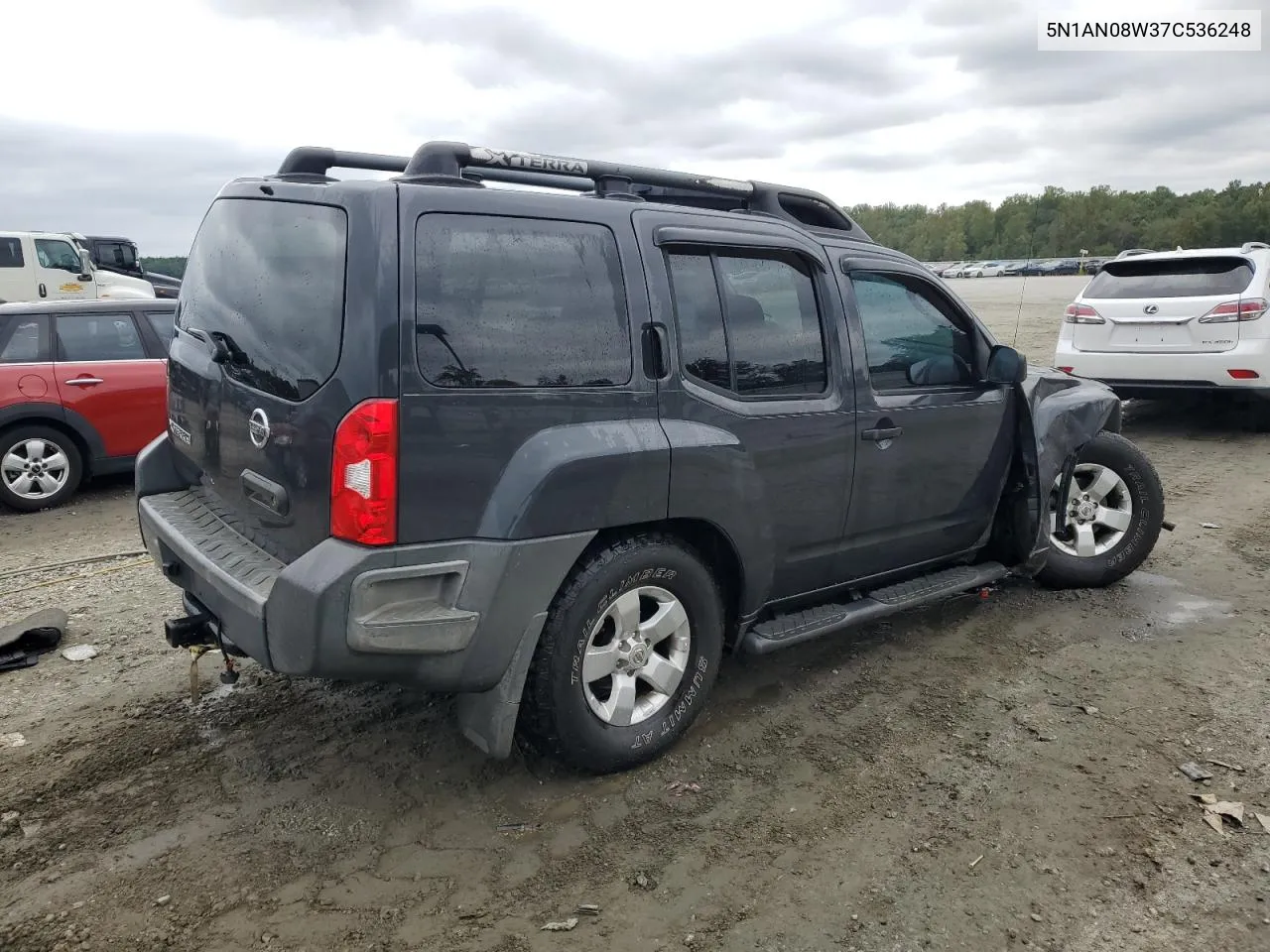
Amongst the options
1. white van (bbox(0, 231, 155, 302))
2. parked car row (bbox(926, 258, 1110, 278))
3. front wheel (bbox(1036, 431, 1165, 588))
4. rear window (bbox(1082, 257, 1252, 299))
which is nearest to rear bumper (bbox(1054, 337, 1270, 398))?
rear window (bbox(1082, 257, 1252, 299))

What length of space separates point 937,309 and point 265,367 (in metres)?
2.89

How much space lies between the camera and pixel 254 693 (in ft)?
12.5

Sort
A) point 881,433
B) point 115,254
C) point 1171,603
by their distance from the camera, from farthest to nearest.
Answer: point 115,254 < point 1171,603 < point 881,433

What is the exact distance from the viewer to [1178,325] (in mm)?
8664

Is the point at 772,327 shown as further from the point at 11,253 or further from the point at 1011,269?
the point at 1011,269

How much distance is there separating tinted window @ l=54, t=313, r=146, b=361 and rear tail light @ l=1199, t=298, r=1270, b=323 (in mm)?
9203

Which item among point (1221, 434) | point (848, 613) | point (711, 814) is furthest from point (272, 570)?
point (1221, 434)

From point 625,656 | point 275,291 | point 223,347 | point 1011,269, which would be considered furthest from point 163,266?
point 1011,269

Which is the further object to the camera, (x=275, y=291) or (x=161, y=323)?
(x=161, y=323)

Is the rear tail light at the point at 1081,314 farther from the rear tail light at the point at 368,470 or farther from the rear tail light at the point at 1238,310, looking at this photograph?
the rear tail light at the point at 368,470

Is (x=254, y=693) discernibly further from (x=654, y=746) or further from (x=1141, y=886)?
(x=1141, y=886)

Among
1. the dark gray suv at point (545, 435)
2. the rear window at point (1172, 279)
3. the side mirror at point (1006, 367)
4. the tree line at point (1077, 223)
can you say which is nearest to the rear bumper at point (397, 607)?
the dark gray suv at point (545, 435)

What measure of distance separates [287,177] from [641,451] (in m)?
1.56

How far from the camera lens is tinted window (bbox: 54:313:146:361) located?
23.2 feet
